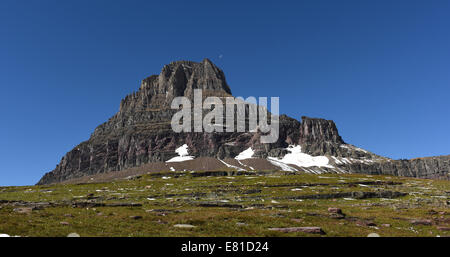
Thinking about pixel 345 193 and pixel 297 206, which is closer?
pixel 297 206

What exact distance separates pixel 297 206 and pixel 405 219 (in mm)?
17206

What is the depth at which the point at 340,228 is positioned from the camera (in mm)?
29359

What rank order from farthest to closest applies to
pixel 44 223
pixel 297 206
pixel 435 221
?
pixel 297 206 < pixel 435 221 < pixel 44 223
